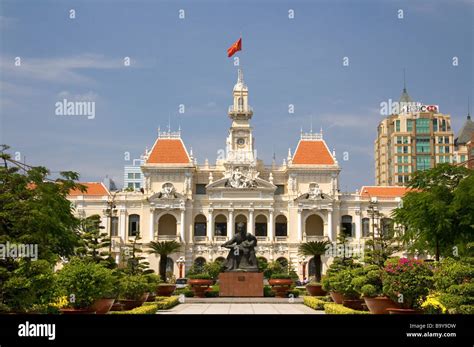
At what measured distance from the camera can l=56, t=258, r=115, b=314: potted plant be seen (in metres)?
22.6

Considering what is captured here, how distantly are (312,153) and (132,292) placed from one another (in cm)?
5853

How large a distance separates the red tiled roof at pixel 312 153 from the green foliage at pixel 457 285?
208 ft

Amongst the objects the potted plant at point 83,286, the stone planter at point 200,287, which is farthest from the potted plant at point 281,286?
the potted plant at point 83,286

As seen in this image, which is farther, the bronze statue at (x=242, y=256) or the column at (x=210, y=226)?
the column at (x=210, y=226)

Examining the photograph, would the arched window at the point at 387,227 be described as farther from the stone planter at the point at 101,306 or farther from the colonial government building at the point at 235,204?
the stone planter at the point at 101,306

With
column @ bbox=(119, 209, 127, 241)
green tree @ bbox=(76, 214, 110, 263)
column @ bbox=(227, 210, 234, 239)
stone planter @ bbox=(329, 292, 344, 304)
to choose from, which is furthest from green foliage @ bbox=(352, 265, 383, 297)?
column @ bbox=(119, 209, 127, 241)

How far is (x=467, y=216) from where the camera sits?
119ft

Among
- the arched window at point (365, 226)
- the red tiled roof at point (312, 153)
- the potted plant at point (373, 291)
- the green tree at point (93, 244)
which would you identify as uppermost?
the red tiled roof at point (312, 153)

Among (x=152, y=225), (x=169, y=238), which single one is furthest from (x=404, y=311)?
(x=152, y=225)

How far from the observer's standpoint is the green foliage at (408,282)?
2252cm

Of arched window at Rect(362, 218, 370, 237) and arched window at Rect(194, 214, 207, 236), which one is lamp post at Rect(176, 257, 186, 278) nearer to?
arched window at Rect(194, 214, 207, 236)

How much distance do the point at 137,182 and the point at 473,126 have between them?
74.5 m

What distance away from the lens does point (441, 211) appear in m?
37.4

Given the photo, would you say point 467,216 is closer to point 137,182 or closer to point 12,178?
point 12,178
